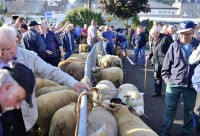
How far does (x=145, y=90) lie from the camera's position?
6398 mm

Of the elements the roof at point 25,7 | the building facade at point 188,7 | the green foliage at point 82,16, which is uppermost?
the building facade at point 188,7

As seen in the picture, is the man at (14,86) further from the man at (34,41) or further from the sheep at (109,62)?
the sheep at (109,62)

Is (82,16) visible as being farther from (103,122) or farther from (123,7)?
(103,122)

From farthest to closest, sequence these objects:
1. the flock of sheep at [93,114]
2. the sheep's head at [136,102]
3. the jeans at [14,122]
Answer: the sheep's head at [136,102] → the flock of sheep at [93,114] → the jeans at [14,122]

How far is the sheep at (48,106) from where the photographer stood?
125 inches

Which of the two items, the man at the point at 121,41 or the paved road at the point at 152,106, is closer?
the paved road at the point at 152,106

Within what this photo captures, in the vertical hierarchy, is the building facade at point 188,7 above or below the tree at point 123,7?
above

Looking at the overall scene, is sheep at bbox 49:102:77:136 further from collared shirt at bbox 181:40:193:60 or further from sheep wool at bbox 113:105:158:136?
collared shirt at bbox 181:40:193:60

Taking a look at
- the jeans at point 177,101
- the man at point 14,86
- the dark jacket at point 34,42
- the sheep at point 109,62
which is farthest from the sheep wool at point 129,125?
the sheep at point 109,62

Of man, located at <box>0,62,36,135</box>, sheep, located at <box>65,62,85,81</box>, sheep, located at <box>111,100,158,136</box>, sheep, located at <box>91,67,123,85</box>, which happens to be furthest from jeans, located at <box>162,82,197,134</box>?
man, located at <box>0,62,36,135</box>

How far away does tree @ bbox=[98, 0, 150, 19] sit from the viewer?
20.8 m

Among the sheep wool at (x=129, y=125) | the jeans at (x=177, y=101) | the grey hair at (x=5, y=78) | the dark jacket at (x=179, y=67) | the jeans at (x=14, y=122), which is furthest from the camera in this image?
the jeans at (x=177, y=101)

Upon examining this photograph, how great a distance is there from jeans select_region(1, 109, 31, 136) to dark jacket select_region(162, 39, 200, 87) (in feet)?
8.31

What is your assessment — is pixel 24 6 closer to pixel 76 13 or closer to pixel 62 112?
pixel 76 13
